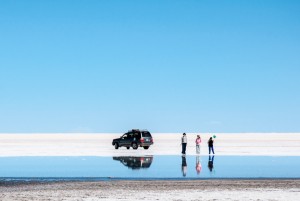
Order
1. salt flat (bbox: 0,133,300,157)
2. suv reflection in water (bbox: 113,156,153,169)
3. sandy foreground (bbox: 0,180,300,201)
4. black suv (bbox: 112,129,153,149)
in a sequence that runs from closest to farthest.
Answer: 1. sandy foreground (bbox: 0,180,300,201)
2. suv reflection in water (bbox: 113,156,153,169)
3. salt flat (bbox: 0,133,300,157)
4. black suv (bbox: 112,129,153,149)

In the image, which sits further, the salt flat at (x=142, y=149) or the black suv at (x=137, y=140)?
the black suv at (x=137, y=140)

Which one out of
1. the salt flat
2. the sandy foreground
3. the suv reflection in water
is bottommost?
the sandy foreground

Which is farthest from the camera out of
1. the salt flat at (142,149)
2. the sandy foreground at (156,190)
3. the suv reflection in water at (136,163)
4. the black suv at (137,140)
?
the black suv at (137,140)

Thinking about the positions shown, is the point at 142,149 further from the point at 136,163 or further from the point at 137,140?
the point at 136,163

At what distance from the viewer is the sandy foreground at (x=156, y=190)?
57.6 feet

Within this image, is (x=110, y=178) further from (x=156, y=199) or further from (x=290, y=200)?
(x=290, y=200)

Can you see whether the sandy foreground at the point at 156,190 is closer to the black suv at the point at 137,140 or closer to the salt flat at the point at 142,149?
the salt flat at the point at 142,149

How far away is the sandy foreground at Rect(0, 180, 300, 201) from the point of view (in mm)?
17562

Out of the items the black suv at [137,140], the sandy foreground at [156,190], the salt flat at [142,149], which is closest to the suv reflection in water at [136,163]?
the salt flat at [142,149]

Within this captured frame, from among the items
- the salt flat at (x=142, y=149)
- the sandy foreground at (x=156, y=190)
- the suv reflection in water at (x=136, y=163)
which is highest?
the salt flat at (x=142, y=149)

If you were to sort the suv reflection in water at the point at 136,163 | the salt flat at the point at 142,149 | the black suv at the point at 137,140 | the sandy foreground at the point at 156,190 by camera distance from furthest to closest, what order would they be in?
the black suv at the point at 137,140 → the salt flat at the point at 142,149 → the suv reflection in water at the point at 136,163 → the sandy foreground at the point at 156,190

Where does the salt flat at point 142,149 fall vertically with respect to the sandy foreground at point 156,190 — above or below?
above

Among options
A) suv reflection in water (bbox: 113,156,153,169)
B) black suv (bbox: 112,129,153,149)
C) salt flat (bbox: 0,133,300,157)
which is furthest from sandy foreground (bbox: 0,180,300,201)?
black suv (bbox: 112,129,153,149)

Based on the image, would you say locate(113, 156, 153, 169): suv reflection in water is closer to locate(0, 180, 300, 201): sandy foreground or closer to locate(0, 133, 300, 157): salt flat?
locate(0, 133, 300, 157): salt flat
